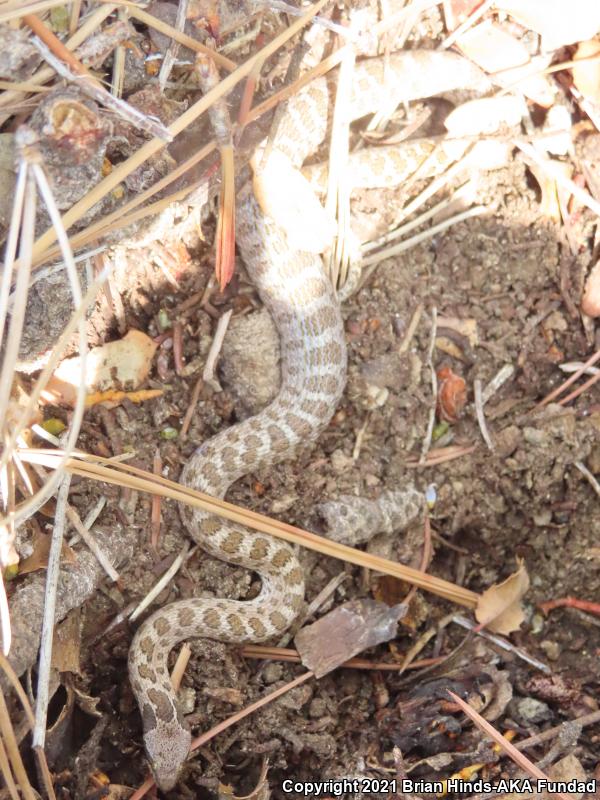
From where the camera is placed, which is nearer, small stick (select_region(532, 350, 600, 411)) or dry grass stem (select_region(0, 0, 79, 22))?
dry grass stem (select_region(0, 0, 79, 22))

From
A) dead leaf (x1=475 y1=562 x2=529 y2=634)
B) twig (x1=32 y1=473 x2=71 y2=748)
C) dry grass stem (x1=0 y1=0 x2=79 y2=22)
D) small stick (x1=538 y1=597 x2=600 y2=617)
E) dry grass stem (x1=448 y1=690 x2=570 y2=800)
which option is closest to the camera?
dry grass stem (x1=0 y1=0 x2=79 y2=22)

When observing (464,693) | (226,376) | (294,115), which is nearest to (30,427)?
(226,376)

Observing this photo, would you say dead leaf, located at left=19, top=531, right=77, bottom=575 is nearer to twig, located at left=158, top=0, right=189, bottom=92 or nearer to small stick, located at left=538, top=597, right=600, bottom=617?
twig, located at left=158, top=0, right=189, bottom=92

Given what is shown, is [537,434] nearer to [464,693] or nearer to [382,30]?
[464,693]

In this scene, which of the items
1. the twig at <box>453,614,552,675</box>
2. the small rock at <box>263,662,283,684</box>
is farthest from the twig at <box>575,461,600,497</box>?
the small rock at <box>263,662,283,684</box>

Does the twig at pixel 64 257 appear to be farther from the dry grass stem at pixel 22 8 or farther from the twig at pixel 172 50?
the twig at pixel 172 50
